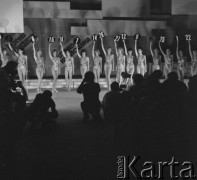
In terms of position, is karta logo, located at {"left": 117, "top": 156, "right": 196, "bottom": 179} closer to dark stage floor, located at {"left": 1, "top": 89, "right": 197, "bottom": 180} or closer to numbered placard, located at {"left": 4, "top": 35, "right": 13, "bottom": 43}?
dark stage floor, located at {"left": 1, "top": 89, "right": 197, "bottom": 180}

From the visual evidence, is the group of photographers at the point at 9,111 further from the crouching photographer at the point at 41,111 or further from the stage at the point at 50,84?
the stage at the point at 50,84

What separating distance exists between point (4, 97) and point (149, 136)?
5.54 ft

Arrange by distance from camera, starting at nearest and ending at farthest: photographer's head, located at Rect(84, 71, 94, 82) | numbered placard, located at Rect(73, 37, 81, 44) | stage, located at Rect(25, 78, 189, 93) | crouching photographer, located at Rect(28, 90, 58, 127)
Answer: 1. crouching photographer, located at Rect(28, 90, 58, 127)
2. photographer's head, located at Rect(84, 71, 94, 82)
3. stage, located at Rect(25, 78, 189, 93)
4. numbered placard, located at Rect(73, 37, 81, 44)

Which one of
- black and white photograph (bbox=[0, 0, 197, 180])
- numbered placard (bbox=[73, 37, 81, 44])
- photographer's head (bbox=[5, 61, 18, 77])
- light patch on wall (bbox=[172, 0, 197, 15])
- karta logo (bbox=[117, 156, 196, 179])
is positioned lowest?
karta logo (bbox=[117, 156, 196, 179])

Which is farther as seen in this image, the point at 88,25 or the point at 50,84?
the point at 88,25

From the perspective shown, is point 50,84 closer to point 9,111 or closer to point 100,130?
point 100,130

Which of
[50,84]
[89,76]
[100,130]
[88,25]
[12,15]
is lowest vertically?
[100,130]

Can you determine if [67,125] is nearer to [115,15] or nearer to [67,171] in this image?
[67,171]

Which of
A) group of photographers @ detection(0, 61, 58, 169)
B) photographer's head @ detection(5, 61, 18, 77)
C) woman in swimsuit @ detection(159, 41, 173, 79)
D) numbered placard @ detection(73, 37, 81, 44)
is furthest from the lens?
numbered placard @ detection(73, 37, 81, 44)

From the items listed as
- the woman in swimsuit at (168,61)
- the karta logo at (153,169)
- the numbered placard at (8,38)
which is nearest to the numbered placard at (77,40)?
the numbered placard at (8,38)

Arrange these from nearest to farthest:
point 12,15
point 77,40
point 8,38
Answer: point 12,15
point 8,38
point 77,40

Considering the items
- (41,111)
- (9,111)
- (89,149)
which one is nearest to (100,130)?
(89,149)

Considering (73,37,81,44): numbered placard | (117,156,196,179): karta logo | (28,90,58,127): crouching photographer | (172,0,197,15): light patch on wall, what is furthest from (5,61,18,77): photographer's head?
(73,37,81,44): numbered placard

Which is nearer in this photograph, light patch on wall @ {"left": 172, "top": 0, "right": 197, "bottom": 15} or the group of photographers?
the group of photographers
